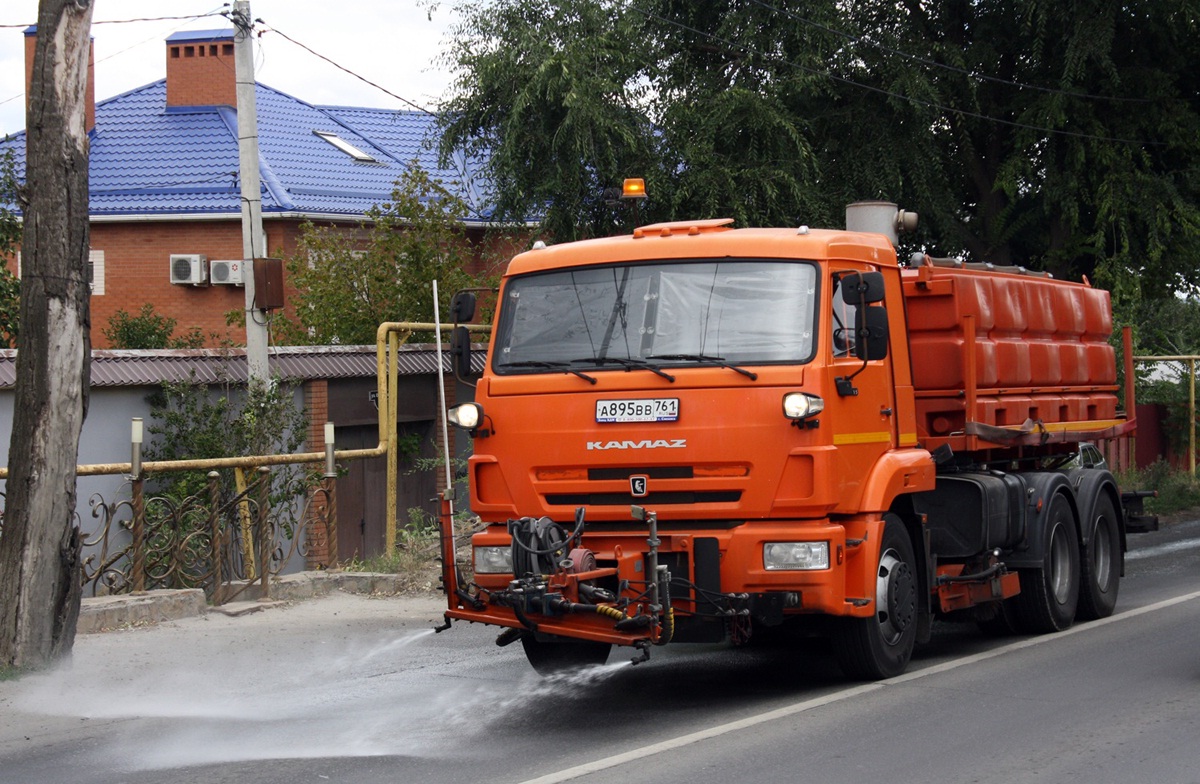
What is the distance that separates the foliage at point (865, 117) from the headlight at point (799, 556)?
10.5 metres

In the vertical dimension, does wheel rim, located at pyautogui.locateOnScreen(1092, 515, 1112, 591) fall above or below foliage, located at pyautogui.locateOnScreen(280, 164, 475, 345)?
below

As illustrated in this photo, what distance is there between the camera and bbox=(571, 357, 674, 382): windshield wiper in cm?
805

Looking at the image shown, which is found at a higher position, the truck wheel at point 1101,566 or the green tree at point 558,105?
the green tree at point 558,105

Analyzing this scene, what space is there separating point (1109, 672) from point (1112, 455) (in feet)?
51.1

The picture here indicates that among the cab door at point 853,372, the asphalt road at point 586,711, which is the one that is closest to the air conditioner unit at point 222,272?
the asphalt road at point 586,711

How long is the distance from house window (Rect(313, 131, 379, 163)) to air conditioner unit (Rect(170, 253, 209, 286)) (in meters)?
5.01

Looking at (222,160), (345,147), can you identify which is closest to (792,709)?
(222,160)

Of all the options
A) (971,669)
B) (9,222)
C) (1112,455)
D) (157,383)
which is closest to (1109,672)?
(971,669)

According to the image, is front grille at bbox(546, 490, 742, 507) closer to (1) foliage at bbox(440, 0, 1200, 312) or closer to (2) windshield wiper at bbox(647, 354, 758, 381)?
(2) windshield wiper at bbox(647, 354, 758, 381)

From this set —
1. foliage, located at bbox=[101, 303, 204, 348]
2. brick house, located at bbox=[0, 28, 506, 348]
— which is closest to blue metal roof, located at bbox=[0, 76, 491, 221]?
brick house, located at bbox=[0, 28, 506, 348]

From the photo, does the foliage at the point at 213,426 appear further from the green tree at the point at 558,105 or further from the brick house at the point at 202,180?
the brick house at the point at 202,180

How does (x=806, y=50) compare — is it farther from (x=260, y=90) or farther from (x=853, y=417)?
(x=260, y=90)

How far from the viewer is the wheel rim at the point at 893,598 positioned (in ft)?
28.2

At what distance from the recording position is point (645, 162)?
18.5 metres
